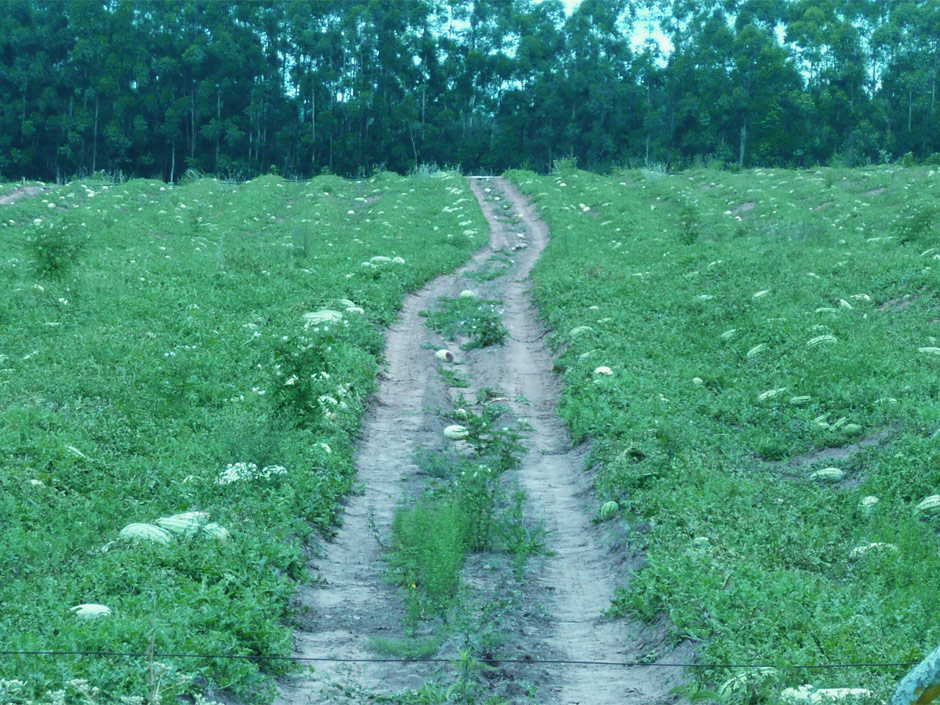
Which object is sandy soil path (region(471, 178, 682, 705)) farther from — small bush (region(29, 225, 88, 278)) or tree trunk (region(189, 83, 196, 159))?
tree trunk (region(189, 83, 196, 159))

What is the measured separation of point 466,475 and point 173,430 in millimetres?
2775

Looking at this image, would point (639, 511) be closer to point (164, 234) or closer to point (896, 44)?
point (164, 234)

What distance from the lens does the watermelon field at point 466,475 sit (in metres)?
5.39

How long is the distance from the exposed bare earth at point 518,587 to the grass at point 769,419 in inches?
12.1

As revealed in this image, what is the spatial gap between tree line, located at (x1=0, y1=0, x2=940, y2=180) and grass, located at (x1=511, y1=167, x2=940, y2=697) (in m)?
35.1

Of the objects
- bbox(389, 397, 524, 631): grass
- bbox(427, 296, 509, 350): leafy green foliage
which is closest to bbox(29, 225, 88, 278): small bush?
bbox(427, 296, 509, 350): leafy green foliage

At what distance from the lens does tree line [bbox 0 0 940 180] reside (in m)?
52.7

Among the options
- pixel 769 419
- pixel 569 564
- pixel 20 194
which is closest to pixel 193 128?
pixel 20 194

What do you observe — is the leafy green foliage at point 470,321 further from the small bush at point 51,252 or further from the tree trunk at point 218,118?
the tree trunk at point 218,118

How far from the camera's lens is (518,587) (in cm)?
675

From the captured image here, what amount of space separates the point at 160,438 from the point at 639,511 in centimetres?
421

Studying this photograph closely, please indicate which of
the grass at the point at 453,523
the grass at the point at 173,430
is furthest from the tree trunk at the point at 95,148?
the grass at the point at 453,523

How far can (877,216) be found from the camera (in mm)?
20250

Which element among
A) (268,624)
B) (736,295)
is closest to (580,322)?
(736,295)
